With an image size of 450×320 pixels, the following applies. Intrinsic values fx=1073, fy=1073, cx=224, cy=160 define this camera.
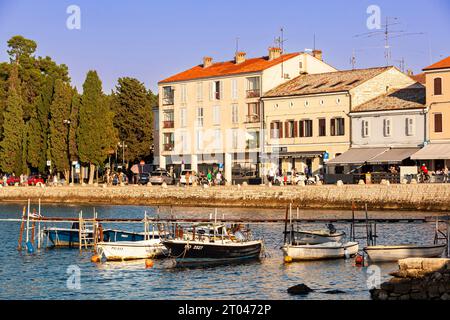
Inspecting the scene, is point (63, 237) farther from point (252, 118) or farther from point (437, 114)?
point (252, 118)

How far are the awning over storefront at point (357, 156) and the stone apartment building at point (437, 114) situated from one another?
4531 millimetres

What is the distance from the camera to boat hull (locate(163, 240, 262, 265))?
1916 inches

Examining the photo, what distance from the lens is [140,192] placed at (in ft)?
322

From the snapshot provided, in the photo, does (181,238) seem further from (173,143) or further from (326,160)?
(173,143)

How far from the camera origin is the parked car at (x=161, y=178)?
102106mm

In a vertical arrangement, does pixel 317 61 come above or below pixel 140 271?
above

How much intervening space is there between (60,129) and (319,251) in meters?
66.0

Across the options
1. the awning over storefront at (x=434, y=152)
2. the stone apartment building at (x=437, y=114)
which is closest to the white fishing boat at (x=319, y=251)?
the awning over storefront at (x=434, y=152)

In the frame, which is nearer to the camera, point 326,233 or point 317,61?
point 326,233

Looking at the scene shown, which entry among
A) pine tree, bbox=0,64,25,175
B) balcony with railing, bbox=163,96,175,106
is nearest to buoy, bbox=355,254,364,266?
balcony with railing, bbox=163,96,175,106

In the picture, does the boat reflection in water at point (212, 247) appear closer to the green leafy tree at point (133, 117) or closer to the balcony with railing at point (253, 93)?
the balcony with railing at point (253, 93)

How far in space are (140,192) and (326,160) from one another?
17.5 metres

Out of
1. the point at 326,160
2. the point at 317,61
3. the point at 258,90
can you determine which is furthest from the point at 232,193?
the point at 317,61

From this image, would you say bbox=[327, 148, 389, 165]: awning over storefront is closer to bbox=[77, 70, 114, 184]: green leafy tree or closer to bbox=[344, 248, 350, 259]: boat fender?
bbox=[77, 70, 114, 184]: green leafy tree
